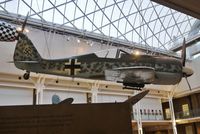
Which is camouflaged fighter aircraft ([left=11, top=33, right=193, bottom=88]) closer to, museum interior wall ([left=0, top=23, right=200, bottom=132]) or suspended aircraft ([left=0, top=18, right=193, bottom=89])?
suspended aircraft ([left=0, top=18, right=193, bottom=89])

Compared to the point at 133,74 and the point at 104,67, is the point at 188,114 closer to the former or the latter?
the point at 133,74

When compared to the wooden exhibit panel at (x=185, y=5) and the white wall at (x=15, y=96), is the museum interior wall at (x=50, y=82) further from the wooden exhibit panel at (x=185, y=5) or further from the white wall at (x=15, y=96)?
the wooden exhibit panel at (x=185, y=5)

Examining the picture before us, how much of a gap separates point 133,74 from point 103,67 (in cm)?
102

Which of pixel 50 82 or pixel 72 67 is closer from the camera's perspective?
pixel 72 67

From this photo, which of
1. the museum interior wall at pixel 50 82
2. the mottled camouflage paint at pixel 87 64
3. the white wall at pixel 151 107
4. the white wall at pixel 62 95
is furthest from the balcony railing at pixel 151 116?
the mottled camouflage paint at pixel 87 64

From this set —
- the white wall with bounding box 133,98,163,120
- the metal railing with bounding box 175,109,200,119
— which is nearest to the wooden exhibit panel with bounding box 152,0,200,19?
the white wall with bounding box 133,98,163,120

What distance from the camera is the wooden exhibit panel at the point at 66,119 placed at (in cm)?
246

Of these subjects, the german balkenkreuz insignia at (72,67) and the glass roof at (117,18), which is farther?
the glass roof at (117,18)

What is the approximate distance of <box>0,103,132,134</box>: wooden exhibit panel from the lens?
8.07 ft

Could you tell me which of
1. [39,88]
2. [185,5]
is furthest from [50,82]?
[185,5]

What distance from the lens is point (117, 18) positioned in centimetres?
2945

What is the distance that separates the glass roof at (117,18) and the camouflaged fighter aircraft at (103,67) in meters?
15.1

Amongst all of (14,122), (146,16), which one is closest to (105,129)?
(14,122)

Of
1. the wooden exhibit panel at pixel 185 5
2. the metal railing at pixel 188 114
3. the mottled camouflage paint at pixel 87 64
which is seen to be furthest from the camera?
the metal railing at pixel 188 114
